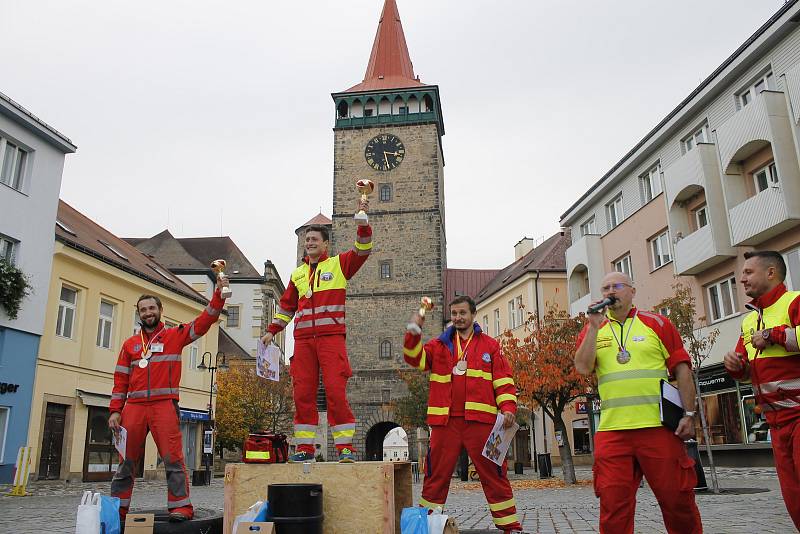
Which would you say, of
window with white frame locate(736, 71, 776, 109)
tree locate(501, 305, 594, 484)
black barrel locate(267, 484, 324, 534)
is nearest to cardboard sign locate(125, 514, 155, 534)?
black barrel locate(267, 484, 324, 534)

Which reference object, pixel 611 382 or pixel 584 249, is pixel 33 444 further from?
pixel 584 249

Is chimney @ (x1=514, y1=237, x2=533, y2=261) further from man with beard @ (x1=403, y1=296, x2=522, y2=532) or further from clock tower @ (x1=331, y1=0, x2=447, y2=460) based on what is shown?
man with beard @ (x1=403, y1=296, x2=522, y2=532)

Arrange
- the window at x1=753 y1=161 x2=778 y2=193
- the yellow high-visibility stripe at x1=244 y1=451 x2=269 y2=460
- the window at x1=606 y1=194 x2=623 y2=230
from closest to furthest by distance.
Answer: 1. the yellow high-visibility stripe at x1=244 y1=451 x2=269 y2=460
2. the window at x1=753 y1=161 x2=778 y2=193
3. the window at x1=606 y1=194 x2=623 y2=230

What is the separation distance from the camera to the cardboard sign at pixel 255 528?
4691 millimetres

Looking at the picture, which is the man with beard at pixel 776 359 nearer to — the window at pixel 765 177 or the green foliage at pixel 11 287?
the window at pixel 765 177

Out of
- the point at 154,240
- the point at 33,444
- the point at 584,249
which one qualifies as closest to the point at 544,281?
the point at 584,249

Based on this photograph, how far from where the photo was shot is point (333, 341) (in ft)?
21.8

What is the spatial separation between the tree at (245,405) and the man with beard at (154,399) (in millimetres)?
36248

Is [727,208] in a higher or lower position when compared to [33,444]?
higher

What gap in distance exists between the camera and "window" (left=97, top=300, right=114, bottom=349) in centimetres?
2430

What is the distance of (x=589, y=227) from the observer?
107 ft

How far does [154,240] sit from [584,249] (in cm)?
4010

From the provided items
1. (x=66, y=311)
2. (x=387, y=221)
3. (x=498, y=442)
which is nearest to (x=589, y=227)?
(x=387, y=221)

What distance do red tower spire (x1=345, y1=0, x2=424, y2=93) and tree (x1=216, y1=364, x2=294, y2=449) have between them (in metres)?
21.8
